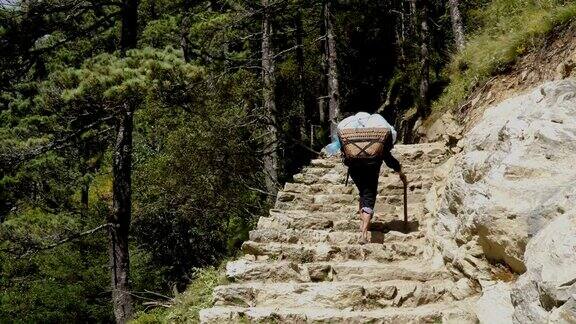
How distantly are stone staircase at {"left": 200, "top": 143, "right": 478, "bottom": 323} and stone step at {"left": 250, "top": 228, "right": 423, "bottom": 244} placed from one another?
0.04 ft

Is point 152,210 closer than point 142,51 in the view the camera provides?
No

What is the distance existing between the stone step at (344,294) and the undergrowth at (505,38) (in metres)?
4.03

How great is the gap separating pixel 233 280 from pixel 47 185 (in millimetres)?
14746

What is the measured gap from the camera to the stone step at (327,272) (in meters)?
5.89

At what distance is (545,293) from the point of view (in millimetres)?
3387

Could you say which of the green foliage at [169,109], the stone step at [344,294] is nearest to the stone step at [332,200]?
the green foliage at [169,109]

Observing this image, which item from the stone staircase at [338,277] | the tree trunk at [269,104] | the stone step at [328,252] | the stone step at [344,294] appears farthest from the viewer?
the tree trunk at [269,104]

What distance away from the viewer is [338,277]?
6027 mm

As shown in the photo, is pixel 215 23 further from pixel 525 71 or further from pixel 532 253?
pixel 532 253

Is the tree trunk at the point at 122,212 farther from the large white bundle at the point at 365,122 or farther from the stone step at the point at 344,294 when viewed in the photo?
the stone step at the point at 344,294

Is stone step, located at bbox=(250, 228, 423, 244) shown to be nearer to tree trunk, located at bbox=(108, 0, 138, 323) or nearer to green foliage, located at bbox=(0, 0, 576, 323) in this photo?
green foliage, located at bbox=(0, 0, 576, 323)

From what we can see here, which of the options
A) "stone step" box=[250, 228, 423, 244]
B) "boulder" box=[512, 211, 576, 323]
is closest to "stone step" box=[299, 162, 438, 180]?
"stone step" box=[250, 228, 423, 244]

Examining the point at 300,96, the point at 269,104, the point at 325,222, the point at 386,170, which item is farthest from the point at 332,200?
the point at 300,96

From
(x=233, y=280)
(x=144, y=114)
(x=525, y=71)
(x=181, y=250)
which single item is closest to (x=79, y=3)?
(x=144, y=114)
